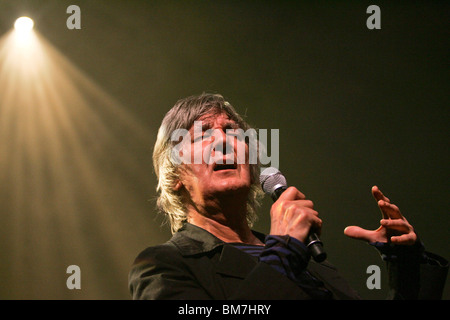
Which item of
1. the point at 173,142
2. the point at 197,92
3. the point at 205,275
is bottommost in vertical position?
the point at 205,275

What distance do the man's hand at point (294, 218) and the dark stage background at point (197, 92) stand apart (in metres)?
1.32

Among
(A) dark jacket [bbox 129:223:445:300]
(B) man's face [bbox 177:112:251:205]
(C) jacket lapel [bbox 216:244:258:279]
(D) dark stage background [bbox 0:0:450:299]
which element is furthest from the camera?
(D) dark stage background [bbox 0:0:450:299]

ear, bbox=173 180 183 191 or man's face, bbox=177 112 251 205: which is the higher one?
man's face, bbox=177 112 251 205

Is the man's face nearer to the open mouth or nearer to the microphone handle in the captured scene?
the open mouth

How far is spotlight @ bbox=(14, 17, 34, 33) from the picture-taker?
2529 mm

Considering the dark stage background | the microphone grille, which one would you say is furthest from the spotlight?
the microphone grille

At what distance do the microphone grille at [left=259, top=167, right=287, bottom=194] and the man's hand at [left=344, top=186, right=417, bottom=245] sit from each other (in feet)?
0.82

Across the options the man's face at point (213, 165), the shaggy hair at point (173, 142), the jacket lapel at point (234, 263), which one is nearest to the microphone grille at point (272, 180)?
the man's face at point (213, 165)

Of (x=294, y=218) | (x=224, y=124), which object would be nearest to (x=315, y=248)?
(x=294, y=218)

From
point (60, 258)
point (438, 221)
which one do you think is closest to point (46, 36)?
point (60, 258)

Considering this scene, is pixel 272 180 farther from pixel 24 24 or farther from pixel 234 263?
pixel 24 24

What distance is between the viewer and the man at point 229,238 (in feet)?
3.56

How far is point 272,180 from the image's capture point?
1386mm

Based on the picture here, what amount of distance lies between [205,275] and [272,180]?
376 mm
